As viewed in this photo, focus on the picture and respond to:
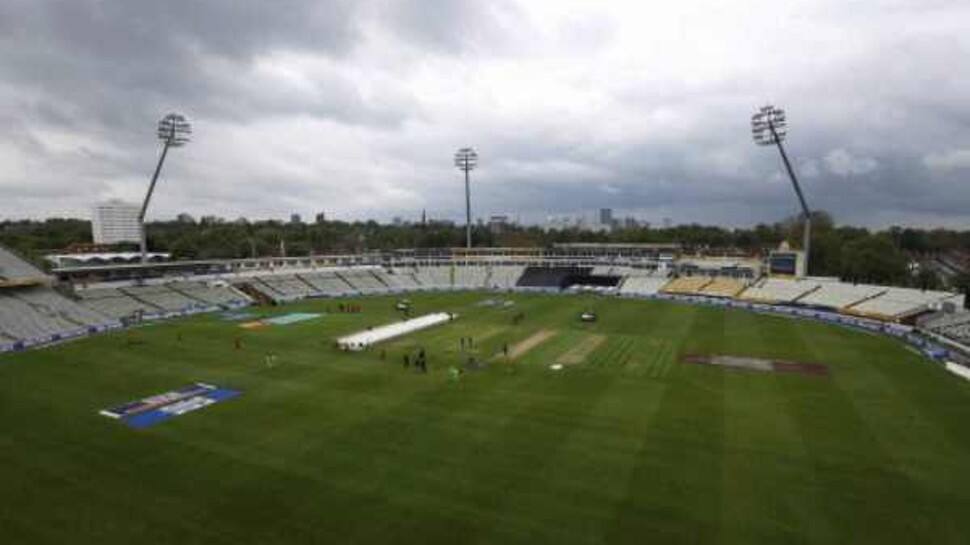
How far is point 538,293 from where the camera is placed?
235 ft

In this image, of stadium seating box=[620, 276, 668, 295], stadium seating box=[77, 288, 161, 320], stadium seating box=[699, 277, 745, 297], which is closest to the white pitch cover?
stadium seating box=[77, 288, 161, 320]

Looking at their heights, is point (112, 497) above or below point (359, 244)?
below

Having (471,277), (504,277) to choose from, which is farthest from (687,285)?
(471,277)

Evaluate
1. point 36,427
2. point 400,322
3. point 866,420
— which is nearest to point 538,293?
point 400,322

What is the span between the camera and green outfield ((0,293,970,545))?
1412cm

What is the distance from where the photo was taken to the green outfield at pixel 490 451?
14.1m

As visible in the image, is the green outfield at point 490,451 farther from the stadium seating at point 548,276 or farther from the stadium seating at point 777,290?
the stadium seating at point 548,276

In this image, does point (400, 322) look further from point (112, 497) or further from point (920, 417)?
point (920, 417)

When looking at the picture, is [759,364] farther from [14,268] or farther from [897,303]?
[14,268]

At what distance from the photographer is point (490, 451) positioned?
18.8 m

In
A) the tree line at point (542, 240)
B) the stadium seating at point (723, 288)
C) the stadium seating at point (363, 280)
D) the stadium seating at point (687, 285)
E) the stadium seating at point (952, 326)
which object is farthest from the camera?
the tree line at point (542, 240)

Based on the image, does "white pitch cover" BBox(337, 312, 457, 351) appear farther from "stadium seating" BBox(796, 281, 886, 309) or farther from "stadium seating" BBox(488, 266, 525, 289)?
"stadium seating" BBox(796, 281, 886, 309)

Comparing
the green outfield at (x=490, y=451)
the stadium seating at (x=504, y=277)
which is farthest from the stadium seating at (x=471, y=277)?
the green outfield at (x=490, y=451)

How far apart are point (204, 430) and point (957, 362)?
42080 mm
